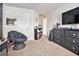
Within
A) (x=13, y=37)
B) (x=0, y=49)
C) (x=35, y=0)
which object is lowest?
(x=0, y=49)

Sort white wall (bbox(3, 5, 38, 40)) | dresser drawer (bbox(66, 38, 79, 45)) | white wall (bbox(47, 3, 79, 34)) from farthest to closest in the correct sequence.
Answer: white wall (bbox(3, 5, 38, 40))
white wall (bbox(47, 3, 79, 34))
dresser drawer (bbox(66, 38, 79, 45))

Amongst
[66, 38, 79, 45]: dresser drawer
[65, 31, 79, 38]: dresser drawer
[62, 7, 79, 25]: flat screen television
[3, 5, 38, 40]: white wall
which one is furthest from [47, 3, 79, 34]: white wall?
[3, 5, 38, 40]: white wall

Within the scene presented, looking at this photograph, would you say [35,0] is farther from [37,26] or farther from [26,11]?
[37,26]

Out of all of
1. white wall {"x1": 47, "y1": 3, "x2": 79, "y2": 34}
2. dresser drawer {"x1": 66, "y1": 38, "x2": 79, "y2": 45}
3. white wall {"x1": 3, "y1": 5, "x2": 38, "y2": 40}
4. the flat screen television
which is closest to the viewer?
dresser drawer {"x1": 66, "y1": 38, "x2": 79, "y2": 45}

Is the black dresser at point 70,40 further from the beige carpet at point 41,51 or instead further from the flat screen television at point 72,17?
the flat screen television at point 72,17

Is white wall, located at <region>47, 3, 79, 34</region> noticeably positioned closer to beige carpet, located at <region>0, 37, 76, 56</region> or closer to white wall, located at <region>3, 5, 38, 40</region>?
beige carpet, located at <region>0, 37, 76, 56</region>

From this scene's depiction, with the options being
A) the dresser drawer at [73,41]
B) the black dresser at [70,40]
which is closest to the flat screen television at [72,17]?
the black dresser at [70,40]

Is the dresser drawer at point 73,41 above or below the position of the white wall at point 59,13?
below

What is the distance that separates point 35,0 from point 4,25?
91.1 inches

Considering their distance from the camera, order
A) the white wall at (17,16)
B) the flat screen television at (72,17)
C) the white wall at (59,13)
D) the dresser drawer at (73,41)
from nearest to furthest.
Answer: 1. the dresser drawer at (73,41)
2. the flat screen television at (72,17)
3. the white wall at (59,13)
4. the white wall at (17,16)

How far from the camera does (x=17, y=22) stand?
3.50 metres

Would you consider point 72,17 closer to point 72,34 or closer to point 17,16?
point 72,34

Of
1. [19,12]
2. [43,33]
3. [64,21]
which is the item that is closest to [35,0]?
[19,12]

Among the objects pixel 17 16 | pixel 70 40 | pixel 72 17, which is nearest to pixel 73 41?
pixel 70 40
